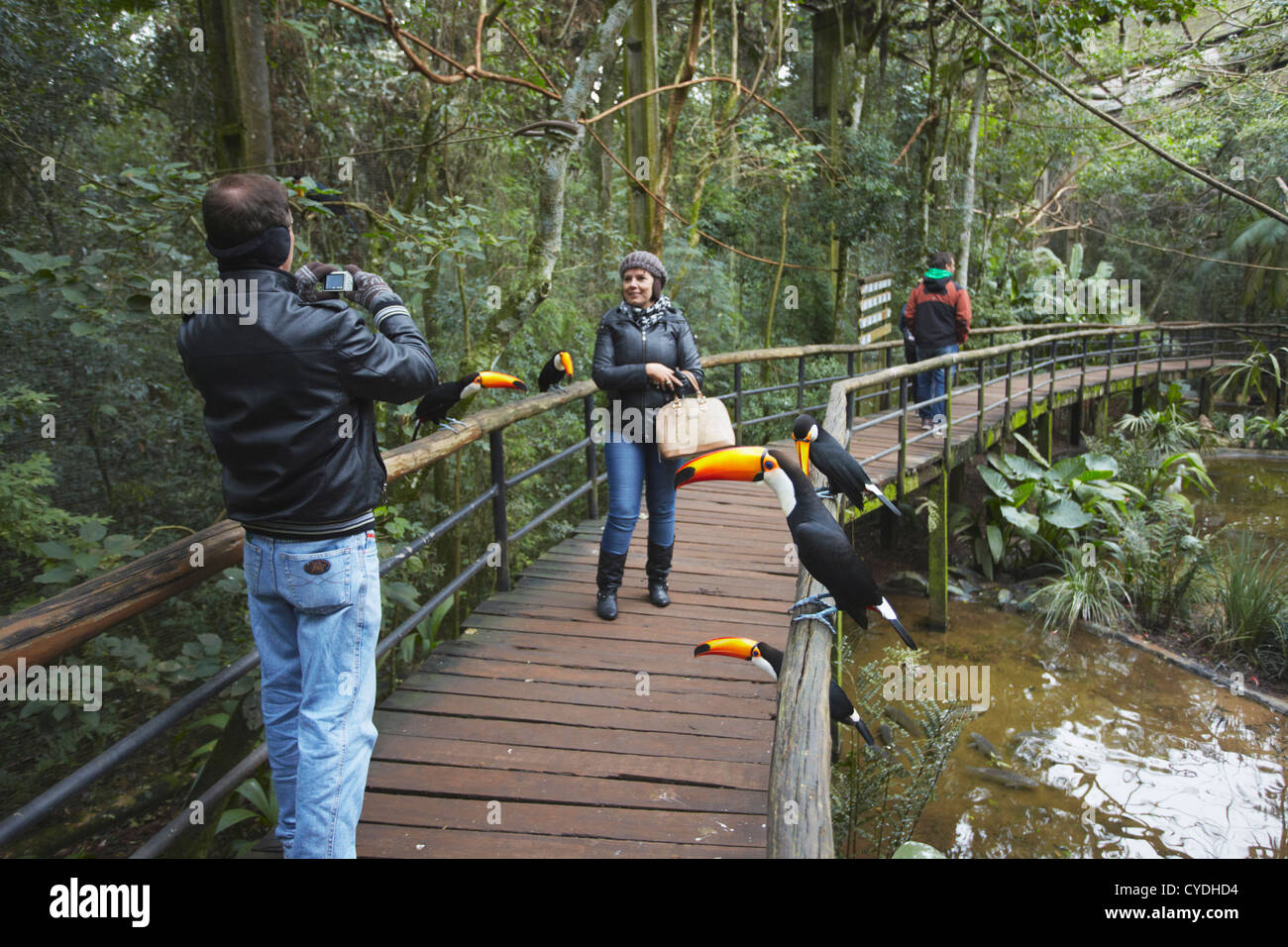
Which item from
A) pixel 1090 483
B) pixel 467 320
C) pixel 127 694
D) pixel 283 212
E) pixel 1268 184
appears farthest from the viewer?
pixel 1268 184

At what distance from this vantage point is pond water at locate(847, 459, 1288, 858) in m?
4.72

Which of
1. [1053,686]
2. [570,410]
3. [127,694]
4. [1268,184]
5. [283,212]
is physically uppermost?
[1268,184]

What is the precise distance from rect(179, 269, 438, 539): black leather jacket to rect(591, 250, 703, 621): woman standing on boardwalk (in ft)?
5.26

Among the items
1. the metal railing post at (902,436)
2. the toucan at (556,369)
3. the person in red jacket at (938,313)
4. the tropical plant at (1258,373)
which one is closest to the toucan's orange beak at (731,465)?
the toucan at (556,369)

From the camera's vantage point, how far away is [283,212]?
182 centimetres

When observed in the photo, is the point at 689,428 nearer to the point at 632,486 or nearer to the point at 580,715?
the point at 632,486

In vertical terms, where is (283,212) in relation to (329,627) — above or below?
above

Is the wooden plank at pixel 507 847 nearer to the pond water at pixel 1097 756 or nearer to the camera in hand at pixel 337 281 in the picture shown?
the camera in hand at pixel 337 281

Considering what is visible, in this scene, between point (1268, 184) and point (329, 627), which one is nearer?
point (329, 627)

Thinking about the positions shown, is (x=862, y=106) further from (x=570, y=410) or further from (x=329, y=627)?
(x=329, y=627)

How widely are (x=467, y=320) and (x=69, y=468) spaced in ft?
10.4

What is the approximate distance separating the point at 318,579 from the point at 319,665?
0.65 ft
